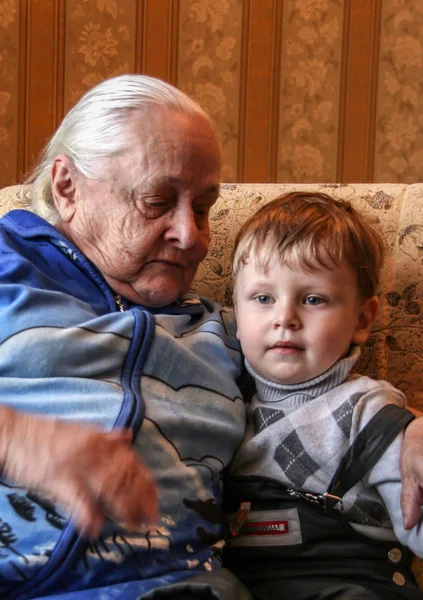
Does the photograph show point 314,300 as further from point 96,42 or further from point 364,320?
point 96,42

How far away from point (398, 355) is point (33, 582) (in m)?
0.84

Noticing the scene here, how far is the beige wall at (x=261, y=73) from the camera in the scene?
135 inches

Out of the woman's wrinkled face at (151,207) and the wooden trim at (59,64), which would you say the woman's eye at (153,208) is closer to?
the woman's wrinkled face at (151,207)

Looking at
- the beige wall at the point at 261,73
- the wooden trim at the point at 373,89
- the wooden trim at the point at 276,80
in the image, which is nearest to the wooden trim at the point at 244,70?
the beige wall at the point at 261,73

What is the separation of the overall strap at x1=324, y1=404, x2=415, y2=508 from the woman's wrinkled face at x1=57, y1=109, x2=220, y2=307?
400 millimetres

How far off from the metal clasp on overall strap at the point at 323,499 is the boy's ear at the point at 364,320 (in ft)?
0.89

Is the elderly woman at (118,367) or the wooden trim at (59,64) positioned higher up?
the wooden trim at (59,64)

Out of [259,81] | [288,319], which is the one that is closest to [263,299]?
[288,319]

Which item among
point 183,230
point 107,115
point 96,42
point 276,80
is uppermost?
point 96,42

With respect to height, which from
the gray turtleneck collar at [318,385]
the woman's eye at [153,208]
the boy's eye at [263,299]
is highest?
the woman's eye at [153,208]

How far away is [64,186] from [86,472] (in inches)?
30.1

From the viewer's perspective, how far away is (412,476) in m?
1.19

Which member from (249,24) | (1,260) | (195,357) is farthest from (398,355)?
(249,24)

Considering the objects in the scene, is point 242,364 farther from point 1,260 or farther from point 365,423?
point 1,260
